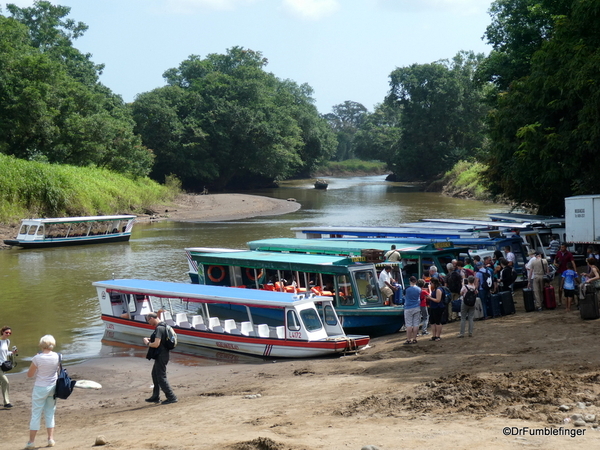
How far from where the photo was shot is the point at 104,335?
70.3 ft

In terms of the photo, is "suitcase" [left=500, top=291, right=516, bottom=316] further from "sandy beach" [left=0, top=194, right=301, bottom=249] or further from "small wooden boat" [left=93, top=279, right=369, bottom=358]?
"sandy beach" [left=0, top=194, right=301, bottom=249]

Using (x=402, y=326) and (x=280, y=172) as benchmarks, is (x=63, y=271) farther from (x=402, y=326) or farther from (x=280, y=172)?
(x=280, y=172)

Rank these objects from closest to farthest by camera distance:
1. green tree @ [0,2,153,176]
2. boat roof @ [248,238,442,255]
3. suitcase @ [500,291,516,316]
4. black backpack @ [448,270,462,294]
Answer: suitcase @ [500,291,516,316] < black backpack @ [448,270,462,294] < boat roof @ [248,238,442,255] < green tree @ [0,2,153,176]

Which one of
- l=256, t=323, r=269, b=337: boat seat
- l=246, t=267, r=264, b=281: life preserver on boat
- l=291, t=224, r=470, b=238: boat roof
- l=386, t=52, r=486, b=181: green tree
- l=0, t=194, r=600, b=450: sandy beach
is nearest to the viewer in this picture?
l=0, t=194, r=600, b=450: sandy beach

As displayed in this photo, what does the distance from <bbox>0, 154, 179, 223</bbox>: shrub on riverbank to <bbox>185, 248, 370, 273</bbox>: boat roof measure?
28.1 metres

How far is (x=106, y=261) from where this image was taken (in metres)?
37.9

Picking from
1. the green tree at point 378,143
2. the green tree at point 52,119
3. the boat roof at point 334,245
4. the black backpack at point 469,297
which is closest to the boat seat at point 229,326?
the boat roof at point 334,245

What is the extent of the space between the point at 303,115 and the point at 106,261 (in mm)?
80661

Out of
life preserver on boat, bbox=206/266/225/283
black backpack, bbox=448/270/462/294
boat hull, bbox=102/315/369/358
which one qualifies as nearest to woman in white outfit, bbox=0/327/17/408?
boat hull, bbox=102/315/369/358

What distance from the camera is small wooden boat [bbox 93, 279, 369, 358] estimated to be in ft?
56.9

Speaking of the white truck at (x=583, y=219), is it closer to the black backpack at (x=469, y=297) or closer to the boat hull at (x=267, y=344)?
the black backpack at (x=469, y=297)

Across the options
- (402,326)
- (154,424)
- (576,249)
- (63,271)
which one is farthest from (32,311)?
(576,249)

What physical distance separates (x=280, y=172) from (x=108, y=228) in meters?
54.9

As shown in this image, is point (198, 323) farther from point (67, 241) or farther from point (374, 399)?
point (67, 241)
